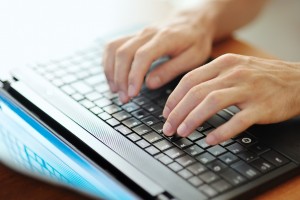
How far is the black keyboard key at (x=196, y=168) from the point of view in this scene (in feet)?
2.04

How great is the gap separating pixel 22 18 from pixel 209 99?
0.72 meters

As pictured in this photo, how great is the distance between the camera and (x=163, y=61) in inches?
36.4

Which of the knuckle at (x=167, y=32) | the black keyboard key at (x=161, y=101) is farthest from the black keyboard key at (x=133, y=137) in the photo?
the knuckle at (x=167, y=32)

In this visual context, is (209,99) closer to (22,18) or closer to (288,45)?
(22,18)

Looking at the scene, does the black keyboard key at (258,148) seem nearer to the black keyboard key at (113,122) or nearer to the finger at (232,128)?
the finger at (232,128)

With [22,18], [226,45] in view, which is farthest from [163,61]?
[22,18]

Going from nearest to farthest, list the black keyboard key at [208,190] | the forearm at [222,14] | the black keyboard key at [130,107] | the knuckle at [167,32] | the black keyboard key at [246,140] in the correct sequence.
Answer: the black keyboard key at [208,190] < the black keyboard key at [246,140] < the black keyboard key at [130,107] < the knuckle at [167,32] < the forearm at [222,14]

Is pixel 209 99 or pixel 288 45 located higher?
pixel 209 99

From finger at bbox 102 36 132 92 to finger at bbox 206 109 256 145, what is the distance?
0.77ft

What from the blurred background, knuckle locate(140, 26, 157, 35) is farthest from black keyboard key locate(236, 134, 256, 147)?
the blurred background

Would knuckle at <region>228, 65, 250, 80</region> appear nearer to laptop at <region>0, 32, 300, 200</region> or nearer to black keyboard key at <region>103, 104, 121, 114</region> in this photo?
laptop at <region>0, 32, 300, 200</region>

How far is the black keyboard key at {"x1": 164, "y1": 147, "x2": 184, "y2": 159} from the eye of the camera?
657 millimetres

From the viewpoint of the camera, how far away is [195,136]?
2.30 ft

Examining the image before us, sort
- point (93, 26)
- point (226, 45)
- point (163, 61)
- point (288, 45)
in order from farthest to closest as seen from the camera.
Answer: point (288, 45) < point (93, 26) < point (226, 45) < point (163, 61)
